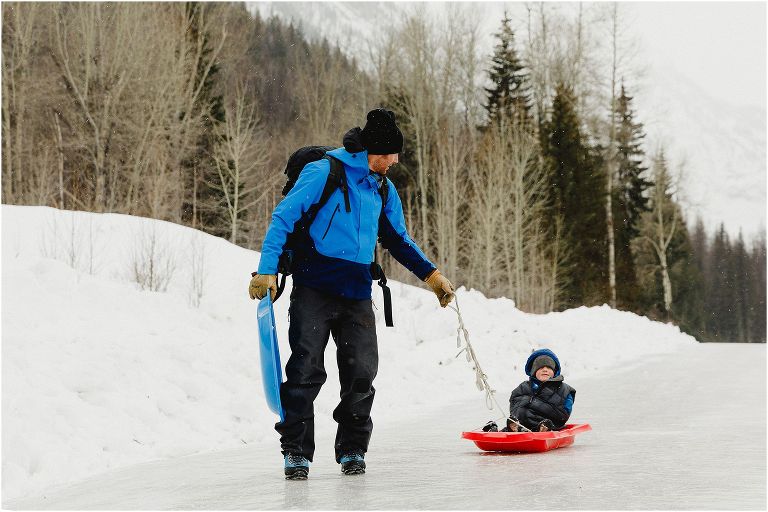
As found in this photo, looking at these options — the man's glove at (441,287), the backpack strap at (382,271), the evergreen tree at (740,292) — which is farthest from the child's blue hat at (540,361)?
the evergreen tree at (740,292)

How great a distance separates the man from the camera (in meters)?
5.22

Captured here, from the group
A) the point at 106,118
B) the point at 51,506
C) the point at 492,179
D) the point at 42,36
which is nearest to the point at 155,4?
the point at 42,36

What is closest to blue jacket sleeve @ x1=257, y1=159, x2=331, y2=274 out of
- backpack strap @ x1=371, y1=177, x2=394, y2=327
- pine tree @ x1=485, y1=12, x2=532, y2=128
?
backpack strap @ x1=371, y1=177, x2=394, y2=327

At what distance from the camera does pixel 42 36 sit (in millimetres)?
38844

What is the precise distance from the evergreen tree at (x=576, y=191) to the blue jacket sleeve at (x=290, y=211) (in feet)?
148

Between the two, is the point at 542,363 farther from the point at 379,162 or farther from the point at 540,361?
the point at 379,162

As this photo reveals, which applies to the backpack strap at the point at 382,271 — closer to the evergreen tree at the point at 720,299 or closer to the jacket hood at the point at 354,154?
the jacket hood at the point at 354,154

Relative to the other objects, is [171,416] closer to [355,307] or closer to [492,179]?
[355,307]

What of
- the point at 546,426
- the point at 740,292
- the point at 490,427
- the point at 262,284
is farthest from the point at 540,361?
the point at 740,292

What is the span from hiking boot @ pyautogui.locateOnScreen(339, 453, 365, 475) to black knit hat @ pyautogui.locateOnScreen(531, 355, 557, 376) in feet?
7.20

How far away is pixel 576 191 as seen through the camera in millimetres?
51000

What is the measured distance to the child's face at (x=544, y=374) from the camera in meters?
7.14

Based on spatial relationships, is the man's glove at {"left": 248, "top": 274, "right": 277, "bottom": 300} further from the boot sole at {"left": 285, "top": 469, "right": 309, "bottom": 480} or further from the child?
the child

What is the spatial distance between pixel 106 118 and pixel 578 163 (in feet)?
87.7
